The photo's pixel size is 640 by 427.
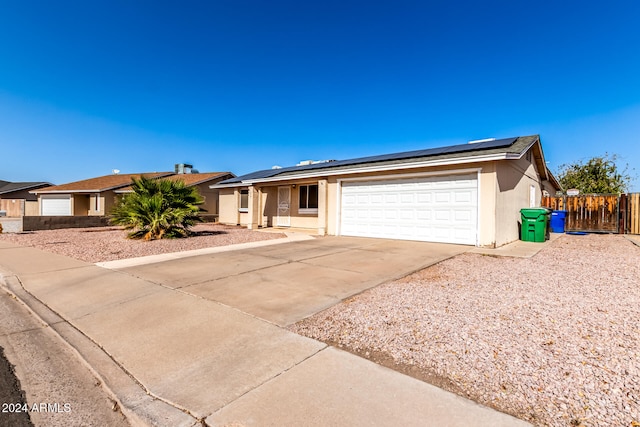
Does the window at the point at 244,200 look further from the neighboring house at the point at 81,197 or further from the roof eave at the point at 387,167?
the neighboring house at the point at 81,197

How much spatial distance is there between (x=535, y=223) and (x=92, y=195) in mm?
30518

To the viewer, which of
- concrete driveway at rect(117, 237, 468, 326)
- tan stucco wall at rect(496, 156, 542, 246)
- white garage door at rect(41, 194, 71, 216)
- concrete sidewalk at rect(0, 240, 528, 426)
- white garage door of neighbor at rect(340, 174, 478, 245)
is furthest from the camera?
white garage door at rect(41, 194, 71, 216)

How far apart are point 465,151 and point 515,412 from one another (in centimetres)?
958

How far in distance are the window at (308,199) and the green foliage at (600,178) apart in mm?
25525

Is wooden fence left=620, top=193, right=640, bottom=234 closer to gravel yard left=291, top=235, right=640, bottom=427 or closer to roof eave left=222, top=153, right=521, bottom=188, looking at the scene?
roof eave left=222, top=153, right=521, bottom=188

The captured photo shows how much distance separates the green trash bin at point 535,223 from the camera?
10.5 meters

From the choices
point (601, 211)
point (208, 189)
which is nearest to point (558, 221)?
point (601, 211)

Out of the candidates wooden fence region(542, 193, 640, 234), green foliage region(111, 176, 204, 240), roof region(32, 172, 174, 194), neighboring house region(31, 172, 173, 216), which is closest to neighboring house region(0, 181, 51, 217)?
neighboring house region(31, 172, 173, 216)

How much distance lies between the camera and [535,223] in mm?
10633

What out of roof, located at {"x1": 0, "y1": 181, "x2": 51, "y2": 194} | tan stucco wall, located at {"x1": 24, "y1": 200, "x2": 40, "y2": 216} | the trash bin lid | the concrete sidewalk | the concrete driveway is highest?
roof, located at {"x1": 0, "y1": 181, "x2": 51, "y2": 194}

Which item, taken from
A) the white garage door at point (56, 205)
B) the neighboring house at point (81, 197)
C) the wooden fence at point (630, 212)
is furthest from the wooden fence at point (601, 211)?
the white garage door at point (56, 205)

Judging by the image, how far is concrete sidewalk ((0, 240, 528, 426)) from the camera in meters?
2.08

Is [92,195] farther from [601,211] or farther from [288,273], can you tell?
[601,211]

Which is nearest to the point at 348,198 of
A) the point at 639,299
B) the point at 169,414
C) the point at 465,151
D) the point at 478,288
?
the point at 465,151
